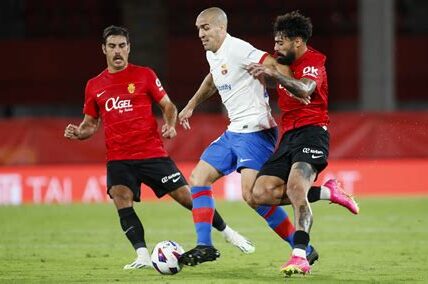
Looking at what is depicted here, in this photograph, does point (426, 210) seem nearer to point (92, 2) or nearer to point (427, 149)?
point (427, 149)

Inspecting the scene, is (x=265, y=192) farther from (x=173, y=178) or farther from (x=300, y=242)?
(x=173, y=178)

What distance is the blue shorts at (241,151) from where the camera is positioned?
29.6 feet

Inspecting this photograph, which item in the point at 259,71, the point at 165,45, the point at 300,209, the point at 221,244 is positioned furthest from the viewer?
the point at 165,45

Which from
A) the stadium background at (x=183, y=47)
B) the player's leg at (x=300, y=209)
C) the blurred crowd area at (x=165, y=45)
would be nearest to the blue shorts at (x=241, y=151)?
the player's leg at (x=300, y=209)

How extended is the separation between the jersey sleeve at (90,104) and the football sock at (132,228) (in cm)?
98

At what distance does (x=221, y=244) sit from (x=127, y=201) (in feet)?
8.72

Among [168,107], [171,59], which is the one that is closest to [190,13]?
[171,59]

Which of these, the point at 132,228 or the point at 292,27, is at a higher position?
the point at 292,27

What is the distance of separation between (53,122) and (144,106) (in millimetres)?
9352

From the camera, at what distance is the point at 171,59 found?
91.5ft

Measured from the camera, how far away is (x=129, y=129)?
944cm

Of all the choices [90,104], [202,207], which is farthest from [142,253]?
[90,104]

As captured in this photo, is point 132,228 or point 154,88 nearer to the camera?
point 132,228

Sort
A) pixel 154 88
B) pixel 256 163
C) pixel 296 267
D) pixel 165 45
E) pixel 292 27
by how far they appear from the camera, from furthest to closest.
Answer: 1. pixel 165 45
2. pixel 154 88
3. pixel 256 163
4. pixel 292 27
5. pixel 296 267
